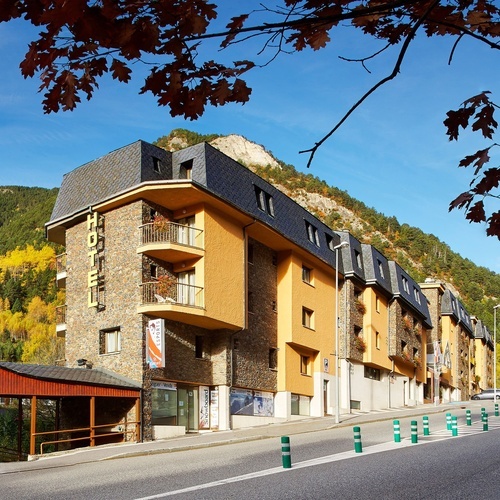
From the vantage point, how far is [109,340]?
1270 inches

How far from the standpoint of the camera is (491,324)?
13338cm

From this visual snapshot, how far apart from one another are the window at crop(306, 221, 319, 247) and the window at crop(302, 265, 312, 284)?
1.54 m

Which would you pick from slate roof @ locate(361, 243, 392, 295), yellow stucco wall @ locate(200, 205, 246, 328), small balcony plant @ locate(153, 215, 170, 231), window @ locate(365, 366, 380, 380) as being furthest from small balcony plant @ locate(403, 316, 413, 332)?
small balcony plant @ locate(153, 215, 170, 231)

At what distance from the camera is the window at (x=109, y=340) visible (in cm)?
3177

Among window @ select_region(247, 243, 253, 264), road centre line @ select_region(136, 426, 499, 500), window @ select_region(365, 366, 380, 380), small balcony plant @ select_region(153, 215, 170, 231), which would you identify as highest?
small balcony plant @ select_region(153, 215, 170, 231)

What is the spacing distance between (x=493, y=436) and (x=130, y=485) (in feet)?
49.7

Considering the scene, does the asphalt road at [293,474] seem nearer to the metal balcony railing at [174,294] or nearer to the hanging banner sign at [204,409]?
the metal balcony railing at [174,294]

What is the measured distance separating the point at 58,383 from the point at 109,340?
628 centimetres

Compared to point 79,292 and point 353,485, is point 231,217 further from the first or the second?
point 353,485

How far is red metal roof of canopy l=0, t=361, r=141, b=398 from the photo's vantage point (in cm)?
2461

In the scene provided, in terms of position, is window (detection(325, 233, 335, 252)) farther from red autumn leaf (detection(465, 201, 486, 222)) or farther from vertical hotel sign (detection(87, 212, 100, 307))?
red autumn leaf (detection(465, 201, 486, 222))

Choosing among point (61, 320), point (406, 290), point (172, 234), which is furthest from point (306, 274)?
point (406, 290)

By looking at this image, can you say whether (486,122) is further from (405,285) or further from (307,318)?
(405,285)

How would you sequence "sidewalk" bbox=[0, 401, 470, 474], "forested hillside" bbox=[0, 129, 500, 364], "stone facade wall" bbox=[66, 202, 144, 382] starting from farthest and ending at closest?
"forested hillside" bbox=[0, 129, 500, 364] < "stone facade wall" bbox=[66, 202, 144, 382] < "sidewalk" bbox=[0, 401, 470, 474]
